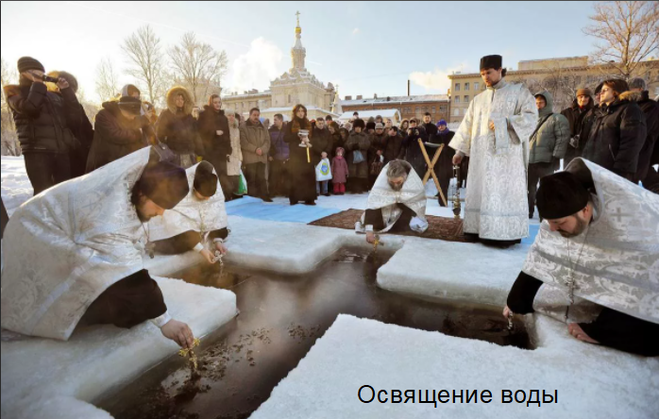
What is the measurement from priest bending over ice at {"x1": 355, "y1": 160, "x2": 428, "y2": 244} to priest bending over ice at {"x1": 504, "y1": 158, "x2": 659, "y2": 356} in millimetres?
2439

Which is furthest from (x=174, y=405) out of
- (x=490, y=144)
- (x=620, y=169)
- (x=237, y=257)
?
(x=620, y=169)

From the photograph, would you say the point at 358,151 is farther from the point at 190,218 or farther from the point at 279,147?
the point at 190,218

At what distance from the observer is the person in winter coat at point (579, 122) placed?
224 inches

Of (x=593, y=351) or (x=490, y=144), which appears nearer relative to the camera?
(x=593, y=351)

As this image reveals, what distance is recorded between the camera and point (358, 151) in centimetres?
905

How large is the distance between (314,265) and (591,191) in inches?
99.4

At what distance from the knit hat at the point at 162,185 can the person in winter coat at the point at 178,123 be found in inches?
168

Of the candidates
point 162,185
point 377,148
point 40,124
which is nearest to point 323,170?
point 377,148

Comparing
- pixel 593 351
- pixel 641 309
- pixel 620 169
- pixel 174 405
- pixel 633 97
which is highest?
pixel 633 97

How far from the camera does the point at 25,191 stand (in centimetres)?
755

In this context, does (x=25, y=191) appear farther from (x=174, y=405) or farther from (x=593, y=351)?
(x=593, y=351)

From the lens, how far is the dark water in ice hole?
1.85 meters

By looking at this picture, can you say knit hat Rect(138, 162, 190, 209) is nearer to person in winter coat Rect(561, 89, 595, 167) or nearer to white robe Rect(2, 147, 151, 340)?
white robe Rect(2, 147, 151, 340)

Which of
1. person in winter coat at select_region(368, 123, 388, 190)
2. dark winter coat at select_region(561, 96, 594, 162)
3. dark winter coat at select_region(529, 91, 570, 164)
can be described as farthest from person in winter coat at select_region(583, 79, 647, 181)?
person in winter coat at select_region(368, 123, 388, 190)
